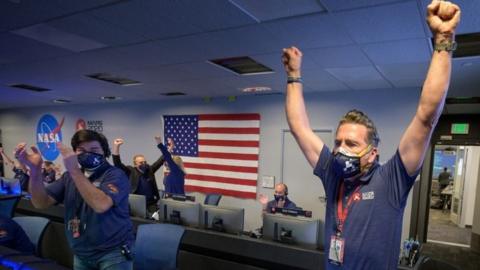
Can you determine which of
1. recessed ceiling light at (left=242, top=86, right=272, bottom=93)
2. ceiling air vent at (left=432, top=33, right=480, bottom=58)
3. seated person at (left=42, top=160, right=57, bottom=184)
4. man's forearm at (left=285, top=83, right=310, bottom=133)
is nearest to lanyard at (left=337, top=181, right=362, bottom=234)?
man's forearm at (left=285, top=83, right=310, bottom=133)

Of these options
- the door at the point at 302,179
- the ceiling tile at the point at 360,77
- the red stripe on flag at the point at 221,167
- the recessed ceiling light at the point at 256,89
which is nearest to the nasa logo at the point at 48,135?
the red stripe on flag at the point at 221,167

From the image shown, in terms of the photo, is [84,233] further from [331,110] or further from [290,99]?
[331,110]

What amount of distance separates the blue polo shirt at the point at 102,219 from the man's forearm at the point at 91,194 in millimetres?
69

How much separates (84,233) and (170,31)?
1.63 metres

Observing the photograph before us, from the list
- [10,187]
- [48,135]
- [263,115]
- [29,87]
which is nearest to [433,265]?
[263,115]

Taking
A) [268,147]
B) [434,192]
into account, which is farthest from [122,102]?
[434,192]

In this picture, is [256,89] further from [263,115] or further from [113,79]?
[113,79]

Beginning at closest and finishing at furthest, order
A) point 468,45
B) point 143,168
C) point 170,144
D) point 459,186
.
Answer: point 468,45 → point 143,168 → point 170,144 → point 459,186

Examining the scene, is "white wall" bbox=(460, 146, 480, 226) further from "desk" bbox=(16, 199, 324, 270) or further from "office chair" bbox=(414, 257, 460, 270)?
"desk" bbox=(16, 199, 324, 270)

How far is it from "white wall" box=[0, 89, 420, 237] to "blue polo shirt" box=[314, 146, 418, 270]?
3.63 metres

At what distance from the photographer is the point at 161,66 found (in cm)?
349

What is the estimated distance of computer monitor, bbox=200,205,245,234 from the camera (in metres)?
2.69

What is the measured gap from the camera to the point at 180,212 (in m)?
2.92

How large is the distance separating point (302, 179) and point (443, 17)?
4.31 meters
